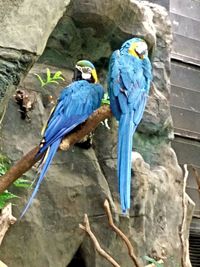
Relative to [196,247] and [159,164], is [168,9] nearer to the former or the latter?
[159,164]

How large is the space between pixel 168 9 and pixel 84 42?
1162 mm

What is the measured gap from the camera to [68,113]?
1724 mm

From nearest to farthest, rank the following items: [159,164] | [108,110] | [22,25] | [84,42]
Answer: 1. [108,110]
2. [22,25]
3. [84,42]
4. [159,164]

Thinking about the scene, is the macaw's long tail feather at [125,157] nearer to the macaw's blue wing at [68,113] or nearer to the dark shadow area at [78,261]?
the macaw's blue wing at [68,113]

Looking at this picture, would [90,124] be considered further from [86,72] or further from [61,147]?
[86,72]

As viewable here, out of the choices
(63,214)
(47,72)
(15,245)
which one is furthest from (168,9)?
(15,245)

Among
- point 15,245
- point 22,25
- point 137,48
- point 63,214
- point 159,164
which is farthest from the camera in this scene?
point 159,164

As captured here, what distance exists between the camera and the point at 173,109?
12.3ft

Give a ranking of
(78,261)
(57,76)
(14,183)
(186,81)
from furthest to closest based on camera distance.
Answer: (186,81)
(78,261)
(57,76)
(14,183)

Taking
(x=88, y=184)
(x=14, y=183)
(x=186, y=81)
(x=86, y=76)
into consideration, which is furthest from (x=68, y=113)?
(x=186, y=81)

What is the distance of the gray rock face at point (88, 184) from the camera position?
2.44m

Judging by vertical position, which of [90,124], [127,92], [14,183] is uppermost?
[127,92]

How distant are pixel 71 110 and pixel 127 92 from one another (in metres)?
0.18

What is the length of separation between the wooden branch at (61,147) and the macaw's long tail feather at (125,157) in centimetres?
6
